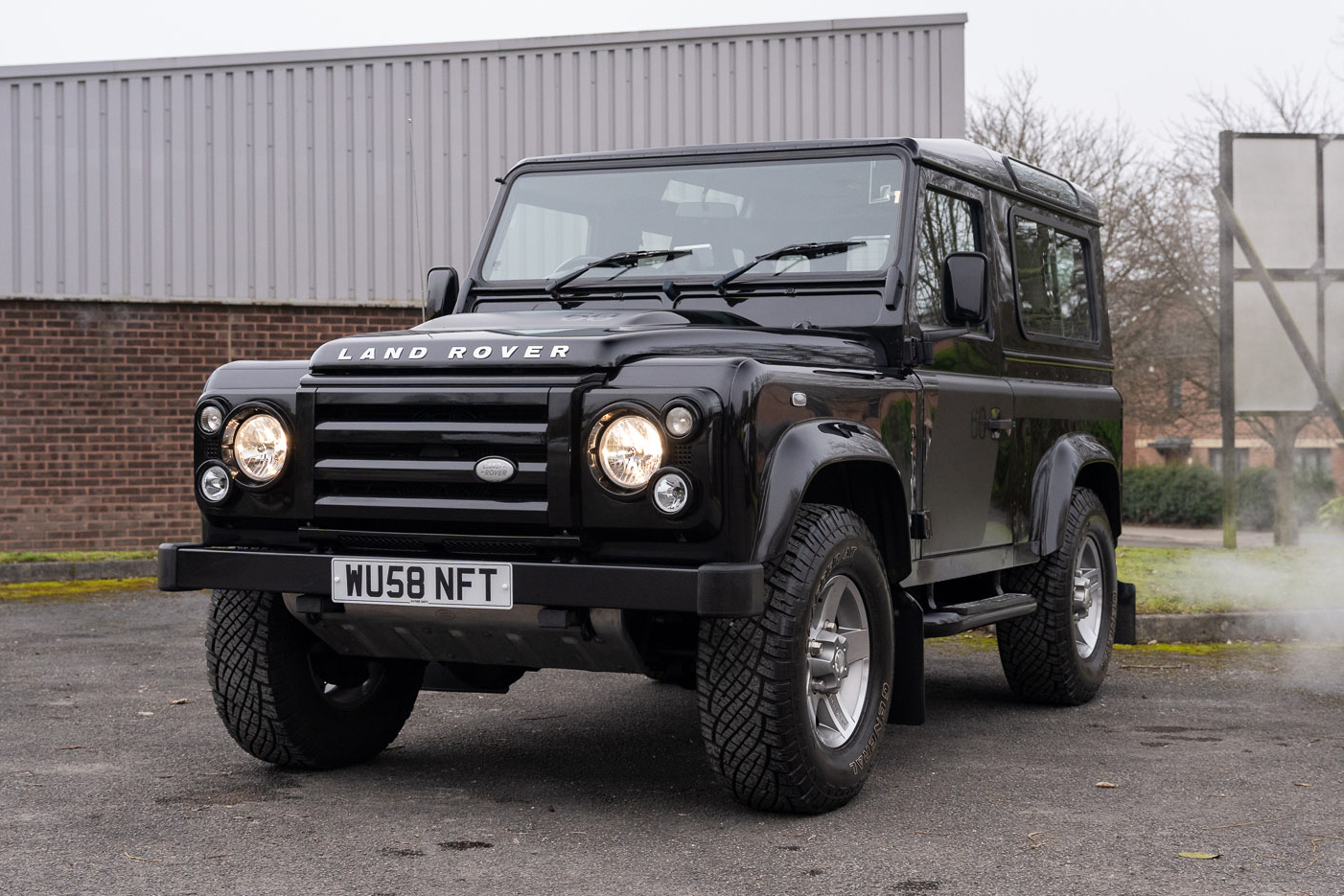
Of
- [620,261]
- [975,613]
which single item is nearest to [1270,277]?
[975,613]

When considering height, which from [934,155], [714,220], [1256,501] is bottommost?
[1256,501]

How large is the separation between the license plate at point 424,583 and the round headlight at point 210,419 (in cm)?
64

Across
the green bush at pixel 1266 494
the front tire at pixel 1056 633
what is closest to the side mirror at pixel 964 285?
the front tire at pixel 1056 633

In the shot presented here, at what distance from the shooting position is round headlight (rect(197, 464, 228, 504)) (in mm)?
4801

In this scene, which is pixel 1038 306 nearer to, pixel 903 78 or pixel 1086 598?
pixel 1086 598

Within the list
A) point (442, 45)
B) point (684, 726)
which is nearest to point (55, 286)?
point (442, 45)

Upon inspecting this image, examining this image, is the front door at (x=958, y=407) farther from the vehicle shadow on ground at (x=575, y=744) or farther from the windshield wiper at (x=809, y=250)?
the vehicle shadow on ground at (x=575, y=744)

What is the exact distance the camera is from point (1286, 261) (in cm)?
1249

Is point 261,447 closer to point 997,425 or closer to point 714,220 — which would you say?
point 714,220

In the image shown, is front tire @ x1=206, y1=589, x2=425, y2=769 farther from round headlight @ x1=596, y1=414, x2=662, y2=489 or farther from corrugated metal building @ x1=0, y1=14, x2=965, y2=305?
corrugated metal building @ x1=0, y1=14, x2=965, y2=305

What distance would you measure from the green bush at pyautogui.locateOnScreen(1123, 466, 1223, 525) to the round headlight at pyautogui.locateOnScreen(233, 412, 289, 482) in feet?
91.3

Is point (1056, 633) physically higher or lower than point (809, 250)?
lower

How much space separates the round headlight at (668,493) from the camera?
166 inches

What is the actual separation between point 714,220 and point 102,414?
9.71 meters
